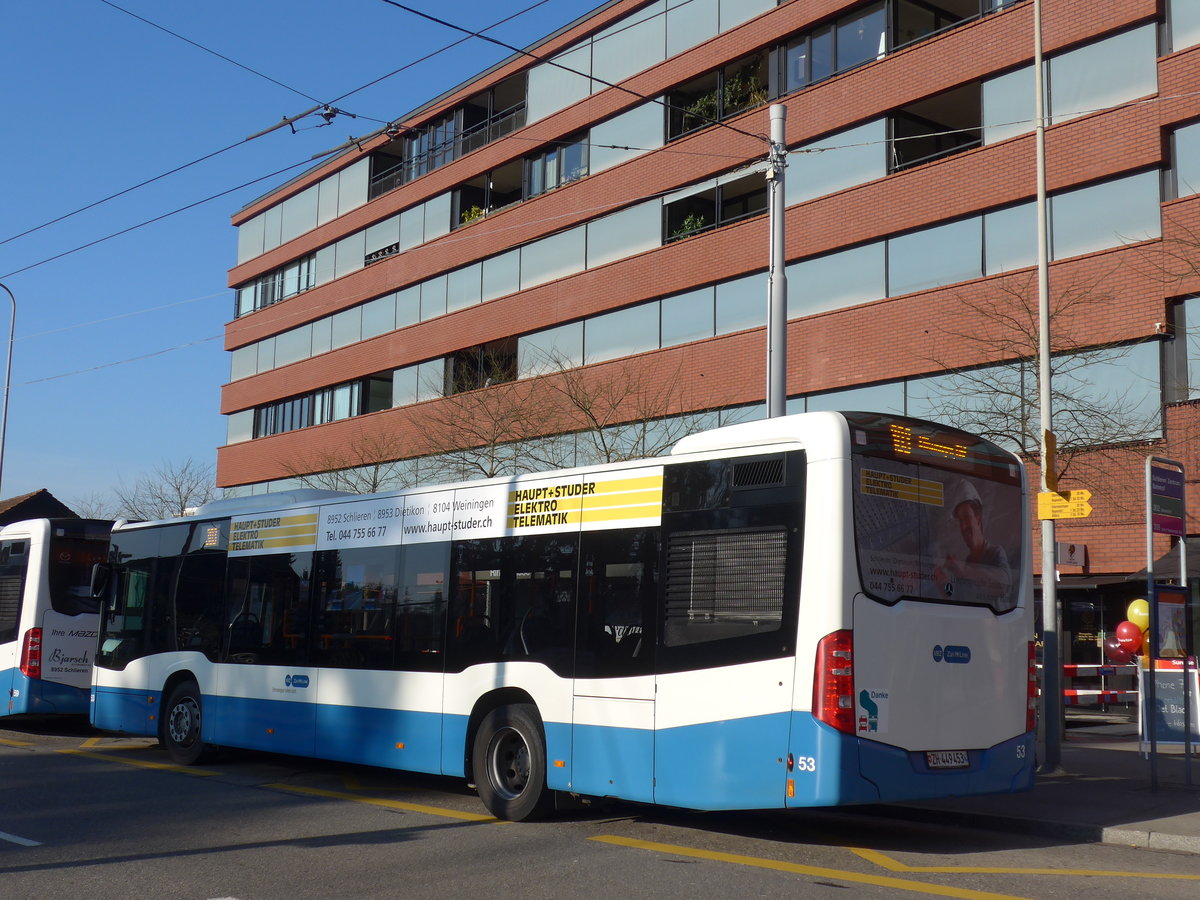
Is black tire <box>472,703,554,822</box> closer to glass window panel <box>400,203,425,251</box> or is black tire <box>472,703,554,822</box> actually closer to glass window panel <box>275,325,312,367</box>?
glass window panel <box>400,203,425,251</box>

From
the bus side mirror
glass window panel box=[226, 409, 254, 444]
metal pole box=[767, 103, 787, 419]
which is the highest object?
glass window panel box=[226, 409, 254, 444]

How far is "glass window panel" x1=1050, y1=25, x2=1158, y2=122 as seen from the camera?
21.0 metres

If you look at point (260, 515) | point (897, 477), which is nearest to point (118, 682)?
point (260, 515)

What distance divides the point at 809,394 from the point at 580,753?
1709 centimetres

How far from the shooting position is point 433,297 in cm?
3688

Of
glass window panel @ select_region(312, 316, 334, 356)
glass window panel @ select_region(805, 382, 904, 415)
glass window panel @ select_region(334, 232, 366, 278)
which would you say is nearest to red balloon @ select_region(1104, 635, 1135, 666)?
glass window panel @ select_region(805, 382, 904, 415)

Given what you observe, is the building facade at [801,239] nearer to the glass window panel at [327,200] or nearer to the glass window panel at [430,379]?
the glass window panel at [430,379]

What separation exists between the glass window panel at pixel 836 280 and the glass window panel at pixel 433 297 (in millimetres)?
13445

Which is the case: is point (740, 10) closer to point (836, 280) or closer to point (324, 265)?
point (836, 280)

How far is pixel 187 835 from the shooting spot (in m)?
9.05

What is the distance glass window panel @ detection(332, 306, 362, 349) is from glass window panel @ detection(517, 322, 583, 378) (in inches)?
360

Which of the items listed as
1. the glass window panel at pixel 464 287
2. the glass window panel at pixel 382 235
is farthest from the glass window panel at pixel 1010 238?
the glass window panel at pixel 382 235

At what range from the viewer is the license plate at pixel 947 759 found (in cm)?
827

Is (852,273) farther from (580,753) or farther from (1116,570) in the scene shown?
(580,753)
